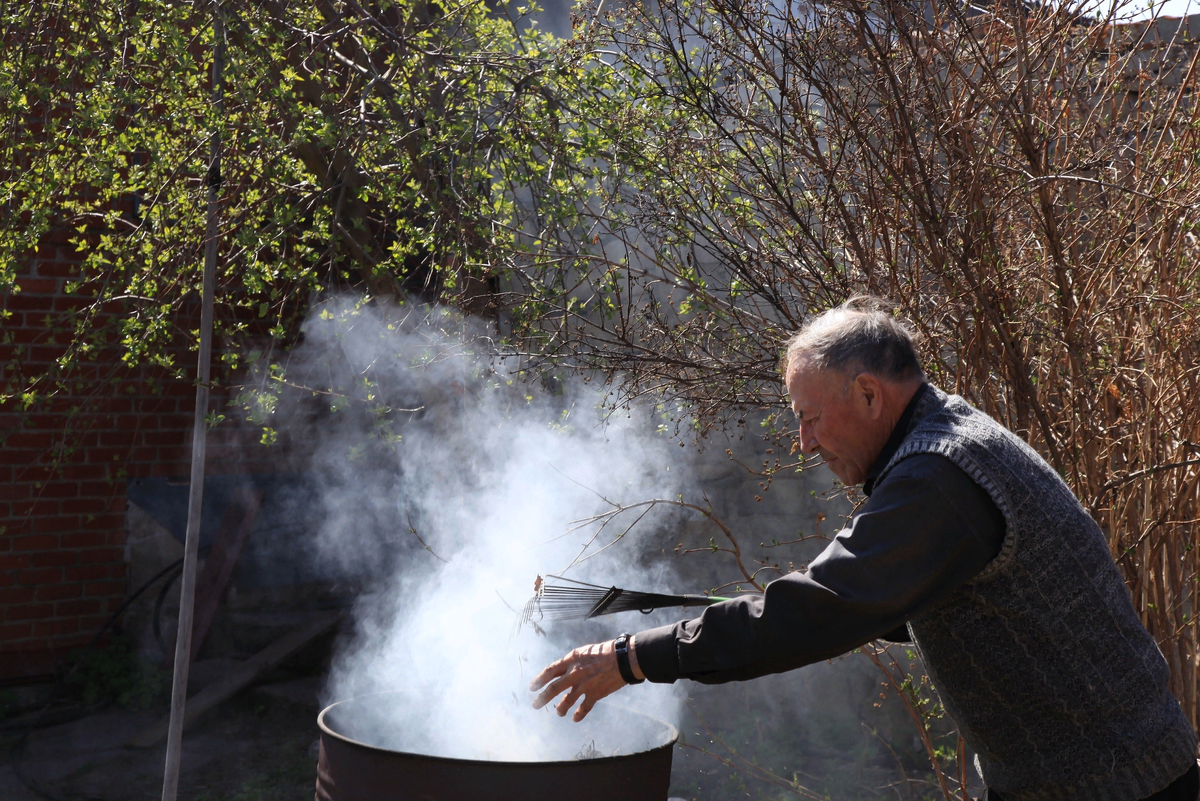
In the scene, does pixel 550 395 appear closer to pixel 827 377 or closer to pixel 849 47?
pixel 849 47

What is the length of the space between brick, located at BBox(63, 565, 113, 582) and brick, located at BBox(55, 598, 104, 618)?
14 cm

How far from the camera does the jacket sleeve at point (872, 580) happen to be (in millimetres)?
1745

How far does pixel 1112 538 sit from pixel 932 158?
1.25 m

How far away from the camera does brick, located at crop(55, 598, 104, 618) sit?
19.6ft

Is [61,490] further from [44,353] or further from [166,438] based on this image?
[44,353]

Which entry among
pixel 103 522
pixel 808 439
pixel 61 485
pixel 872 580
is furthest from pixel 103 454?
pixel 872 580

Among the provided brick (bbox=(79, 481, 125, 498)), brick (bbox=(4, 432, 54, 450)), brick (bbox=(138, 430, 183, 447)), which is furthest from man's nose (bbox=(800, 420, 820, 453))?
brick (bbox=(138, 430, 183, 447))

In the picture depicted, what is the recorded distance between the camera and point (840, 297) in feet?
10.6

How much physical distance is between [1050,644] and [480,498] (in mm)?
3577

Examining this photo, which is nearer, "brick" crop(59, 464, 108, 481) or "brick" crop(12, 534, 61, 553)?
"brick" crop(12, 534, 61, 553)

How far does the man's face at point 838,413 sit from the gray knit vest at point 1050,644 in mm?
118

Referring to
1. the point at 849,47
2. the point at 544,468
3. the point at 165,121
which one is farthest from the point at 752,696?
A: the point at 165,121

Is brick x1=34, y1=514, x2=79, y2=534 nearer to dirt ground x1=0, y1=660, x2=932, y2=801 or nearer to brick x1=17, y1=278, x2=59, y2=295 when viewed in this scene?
dirt ground x1=0, y1=660, x2=932, y2=801

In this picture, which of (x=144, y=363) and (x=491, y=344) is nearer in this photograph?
(x=491, y=344)
